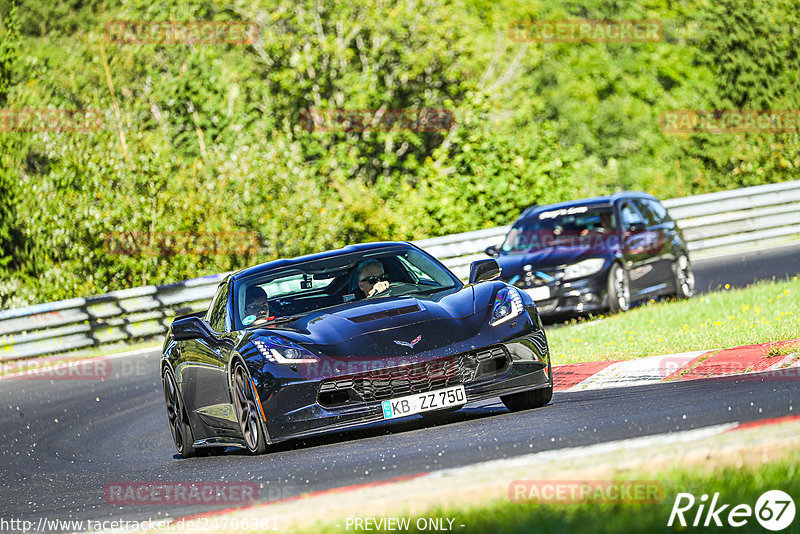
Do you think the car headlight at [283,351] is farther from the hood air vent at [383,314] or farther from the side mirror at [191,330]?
the side mirror at [191,330]

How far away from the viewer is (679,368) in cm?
1022

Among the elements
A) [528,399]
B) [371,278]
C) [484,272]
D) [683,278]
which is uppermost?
[371,278]

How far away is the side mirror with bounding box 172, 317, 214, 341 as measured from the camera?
9.61m

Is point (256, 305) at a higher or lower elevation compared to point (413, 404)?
higher

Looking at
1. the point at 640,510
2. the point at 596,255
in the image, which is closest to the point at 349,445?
the point at 640,510

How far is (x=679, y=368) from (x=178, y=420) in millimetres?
3887

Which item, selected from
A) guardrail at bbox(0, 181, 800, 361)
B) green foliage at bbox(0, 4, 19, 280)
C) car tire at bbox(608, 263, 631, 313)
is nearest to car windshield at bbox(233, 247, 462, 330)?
car tire at bbox(608, 263, 631, 313)

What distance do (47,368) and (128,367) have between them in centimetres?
164

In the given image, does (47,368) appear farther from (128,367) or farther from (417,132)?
(417,132)

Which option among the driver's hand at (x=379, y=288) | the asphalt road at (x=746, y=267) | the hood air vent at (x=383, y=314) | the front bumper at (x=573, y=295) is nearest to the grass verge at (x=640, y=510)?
the hood air vent at (x=383, y=314)

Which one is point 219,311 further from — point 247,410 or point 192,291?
point 192,291

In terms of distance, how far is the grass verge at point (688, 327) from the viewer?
11.4 metres

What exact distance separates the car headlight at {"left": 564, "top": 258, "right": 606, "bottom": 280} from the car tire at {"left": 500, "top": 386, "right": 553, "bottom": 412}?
24.8ft

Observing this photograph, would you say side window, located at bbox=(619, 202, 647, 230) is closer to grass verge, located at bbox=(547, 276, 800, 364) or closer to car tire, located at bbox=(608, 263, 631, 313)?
car tire, located at bbox=(608, 263, 631, 313)
